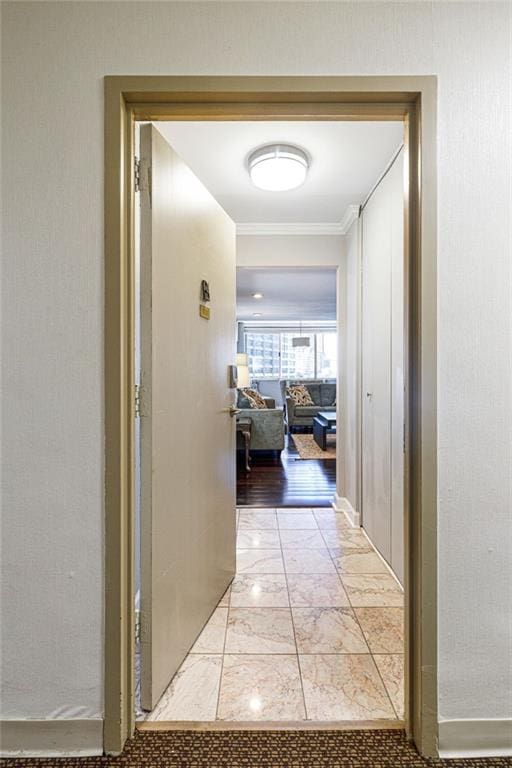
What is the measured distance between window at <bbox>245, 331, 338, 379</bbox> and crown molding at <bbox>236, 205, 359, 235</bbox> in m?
5.99

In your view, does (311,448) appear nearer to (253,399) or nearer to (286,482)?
(253,399)

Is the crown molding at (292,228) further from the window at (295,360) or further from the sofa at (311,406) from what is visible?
the window at (295,360)

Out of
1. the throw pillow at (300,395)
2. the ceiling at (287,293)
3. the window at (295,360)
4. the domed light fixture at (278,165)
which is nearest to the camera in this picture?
the domed light fixture at (278,165)

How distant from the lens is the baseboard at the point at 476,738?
1.21m

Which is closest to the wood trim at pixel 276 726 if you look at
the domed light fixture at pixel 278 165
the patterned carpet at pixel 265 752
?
the patterned carpet at pixel 265 752

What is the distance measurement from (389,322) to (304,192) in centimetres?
113

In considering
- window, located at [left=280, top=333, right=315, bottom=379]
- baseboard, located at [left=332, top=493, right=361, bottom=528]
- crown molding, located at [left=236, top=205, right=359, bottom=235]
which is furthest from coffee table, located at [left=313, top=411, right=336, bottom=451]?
window, located at [left=280, top=333, right=315, bottom=379]

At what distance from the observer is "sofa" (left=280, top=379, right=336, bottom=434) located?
7371 mm

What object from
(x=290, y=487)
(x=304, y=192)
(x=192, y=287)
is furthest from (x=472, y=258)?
(x=290, y=487)

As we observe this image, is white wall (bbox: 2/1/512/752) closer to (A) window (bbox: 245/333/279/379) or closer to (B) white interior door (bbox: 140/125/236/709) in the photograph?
(B) white interior door (bbox: 140/125/236/709)

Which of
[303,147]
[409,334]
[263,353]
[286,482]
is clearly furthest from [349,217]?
[263,353]

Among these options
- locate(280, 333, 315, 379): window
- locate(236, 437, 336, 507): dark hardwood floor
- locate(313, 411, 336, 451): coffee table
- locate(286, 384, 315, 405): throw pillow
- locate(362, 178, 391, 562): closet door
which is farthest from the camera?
locate(280, 333, 315, 379): window

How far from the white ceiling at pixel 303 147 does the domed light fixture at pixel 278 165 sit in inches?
1.7

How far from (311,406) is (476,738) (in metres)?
6.37
